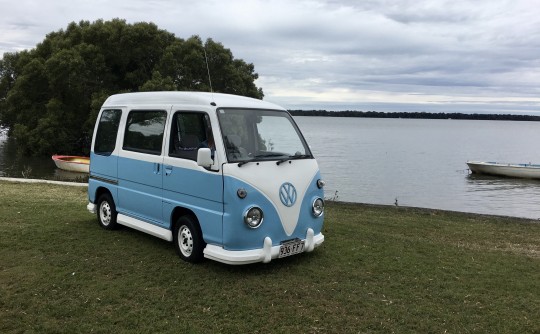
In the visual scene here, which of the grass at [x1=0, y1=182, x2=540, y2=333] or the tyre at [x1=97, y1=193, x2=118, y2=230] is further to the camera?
the tyre at [x1=97, y1=193, x2=118, y2=230]

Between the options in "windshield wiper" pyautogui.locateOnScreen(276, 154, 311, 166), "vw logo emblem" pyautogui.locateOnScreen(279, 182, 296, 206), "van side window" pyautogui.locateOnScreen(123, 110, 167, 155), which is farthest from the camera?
"van side window" pyautogui.locateOnScreen(123, 110, 167, 155)

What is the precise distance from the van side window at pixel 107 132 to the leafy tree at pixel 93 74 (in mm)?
23558

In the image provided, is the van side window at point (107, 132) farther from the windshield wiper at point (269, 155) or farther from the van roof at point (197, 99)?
the windshield wiper at point (269, 155)

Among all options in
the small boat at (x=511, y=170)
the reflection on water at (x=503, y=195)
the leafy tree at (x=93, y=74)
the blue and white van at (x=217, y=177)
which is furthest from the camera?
the small boat at (x=511, y=170)

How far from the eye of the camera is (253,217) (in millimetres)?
5617

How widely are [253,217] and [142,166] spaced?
2221 mm

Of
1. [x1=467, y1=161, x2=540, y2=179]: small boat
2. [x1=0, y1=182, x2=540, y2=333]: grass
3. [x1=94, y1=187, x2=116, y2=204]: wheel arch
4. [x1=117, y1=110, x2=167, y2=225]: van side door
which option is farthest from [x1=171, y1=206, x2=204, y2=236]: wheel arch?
[x1=467, y1=161, x2=540, y2=179]: small boat

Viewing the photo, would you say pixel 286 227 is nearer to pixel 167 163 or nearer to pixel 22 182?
pixel 167 163

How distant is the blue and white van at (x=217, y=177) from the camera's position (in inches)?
222

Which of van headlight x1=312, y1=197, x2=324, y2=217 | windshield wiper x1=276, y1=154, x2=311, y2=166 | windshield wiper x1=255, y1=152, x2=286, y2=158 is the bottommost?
van headlight x1=312, y1=197, x2=324, y2=217

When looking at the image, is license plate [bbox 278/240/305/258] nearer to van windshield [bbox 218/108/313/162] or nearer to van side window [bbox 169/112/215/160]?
van windshield [bbox 218/108/313/162]

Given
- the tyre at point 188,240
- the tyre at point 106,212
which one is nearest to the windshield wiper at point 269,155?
the tyre at point 188,240

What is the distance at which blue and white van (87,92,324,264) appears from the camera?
18.5ft

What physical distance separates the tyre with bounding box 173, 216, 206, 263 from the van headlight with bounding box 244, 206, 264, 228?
87 cm
